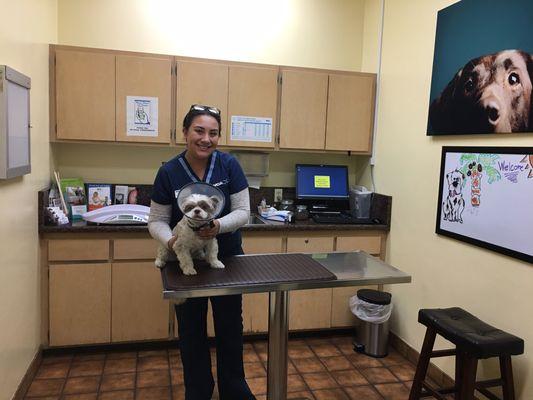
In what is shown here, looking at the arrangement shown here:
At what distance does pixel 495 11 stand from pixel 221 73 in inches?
67.4

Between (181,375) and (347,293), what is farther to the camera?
(347,293)

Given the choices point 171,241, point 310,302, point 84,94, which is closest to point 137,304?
point 310,302

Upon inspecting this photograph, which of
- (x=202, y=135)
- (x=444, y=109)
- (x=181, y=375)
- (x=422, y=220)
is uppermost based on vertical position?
(x=444, y=109)

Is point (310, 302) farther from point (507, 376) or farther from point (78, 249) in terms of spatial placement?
point (78, 249)

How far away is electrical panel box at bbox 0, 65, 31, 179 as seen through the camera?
193cm

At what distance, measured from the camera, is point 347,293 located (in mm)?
3271

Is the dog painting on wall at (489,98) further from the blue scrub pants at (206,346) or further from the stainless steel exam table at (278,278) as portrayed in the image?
the blue scrub pants at (206,346)

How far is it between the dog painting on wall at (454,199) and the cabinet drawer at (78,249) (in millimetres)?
2121

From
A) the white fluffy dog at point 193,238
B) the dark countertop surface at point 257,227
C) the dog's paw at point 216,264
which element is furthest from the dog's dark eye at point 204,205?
the dark countertop surface at point 257,227

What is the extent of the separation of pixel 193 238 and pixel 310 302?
169cm

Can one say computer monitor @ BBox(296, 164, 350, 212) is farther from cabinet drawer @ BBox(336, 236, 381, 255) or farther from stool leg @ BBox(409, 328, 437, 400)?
stool leg @ BBox(409, 328, 437, 400)

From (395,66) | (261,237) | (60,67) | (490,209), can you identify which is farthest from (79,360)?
(395,66)

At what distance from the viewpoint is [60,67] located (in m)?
2.85

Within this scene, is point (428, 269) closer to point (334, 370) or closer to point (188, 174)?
point (334, 370)
